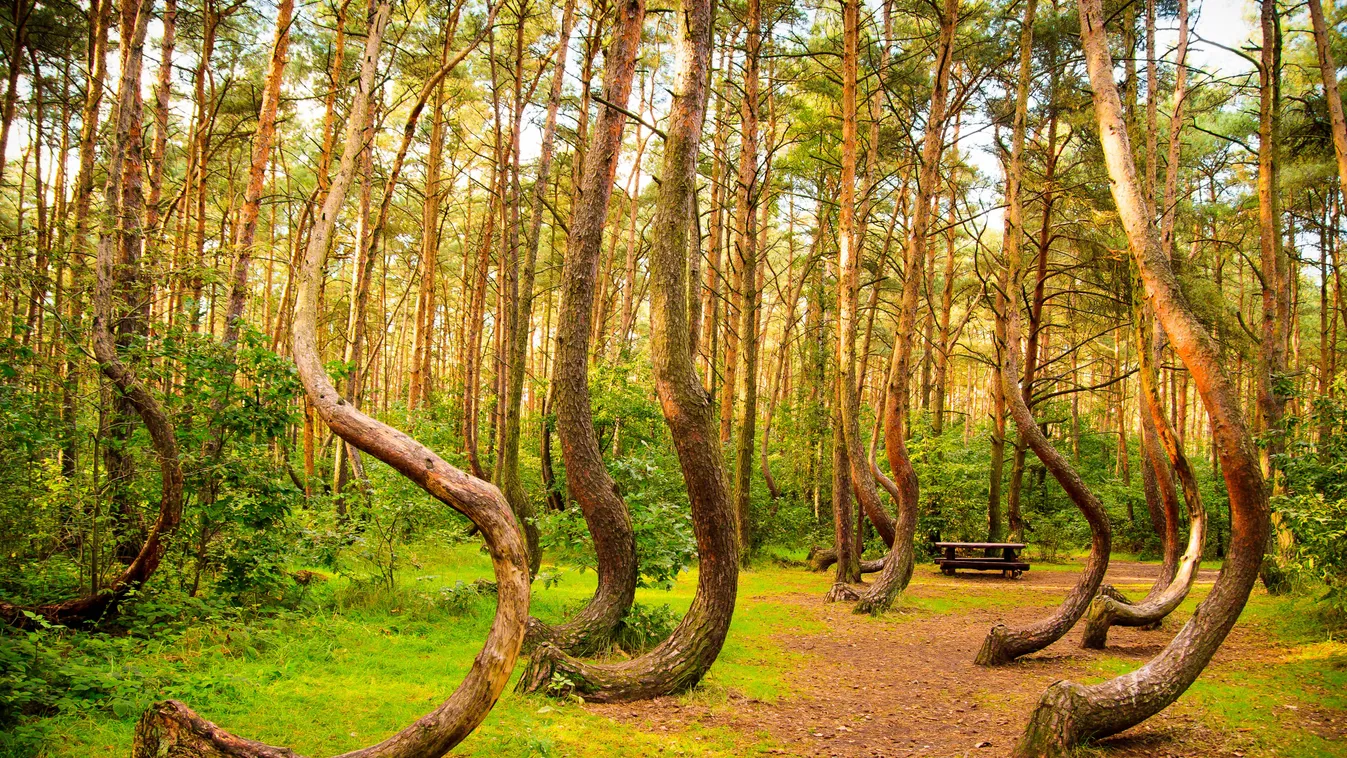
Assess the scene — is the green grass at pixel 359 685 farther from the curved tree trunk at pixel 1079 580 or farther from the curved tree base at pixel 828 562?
the curved tree base at pixel 828 562

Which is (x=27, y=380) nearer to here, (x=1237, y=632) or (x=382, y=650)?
(x=382, y=650)

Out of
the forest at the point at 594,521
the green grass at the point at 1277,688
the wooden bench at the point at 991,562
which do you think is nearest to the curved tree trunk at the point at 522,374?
the forest at the point at 594,521

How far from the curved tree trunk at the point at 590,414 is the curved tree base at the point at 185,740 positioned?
3.29 meters

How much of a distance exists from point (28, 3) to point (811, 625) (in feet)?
47.5

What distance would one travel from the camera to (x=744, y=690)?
5973 millimetres

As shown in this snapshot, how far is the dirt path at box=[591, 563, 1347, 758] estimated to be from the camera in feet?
16.0

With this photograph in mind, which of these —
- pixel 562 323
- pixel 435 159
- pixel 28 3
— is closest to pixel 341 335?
pixel 435 159

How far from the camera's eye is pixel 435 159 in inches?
658

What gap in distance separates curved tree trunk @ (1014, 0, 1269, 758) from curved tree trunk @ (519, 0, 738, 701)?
2.33m

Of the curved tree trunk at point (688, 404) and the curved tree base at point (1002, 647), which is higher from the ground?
the curved tree trunk at point (688, 404)

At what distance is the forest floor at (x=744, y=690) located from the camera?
14.7 feet

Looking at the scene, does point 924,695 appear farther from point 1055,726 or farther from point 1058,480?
point 1058,480

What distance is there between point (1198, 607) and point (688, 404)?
3816 mm

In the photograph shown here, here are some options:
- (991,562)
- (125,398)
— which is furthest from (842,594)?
(125,398)
